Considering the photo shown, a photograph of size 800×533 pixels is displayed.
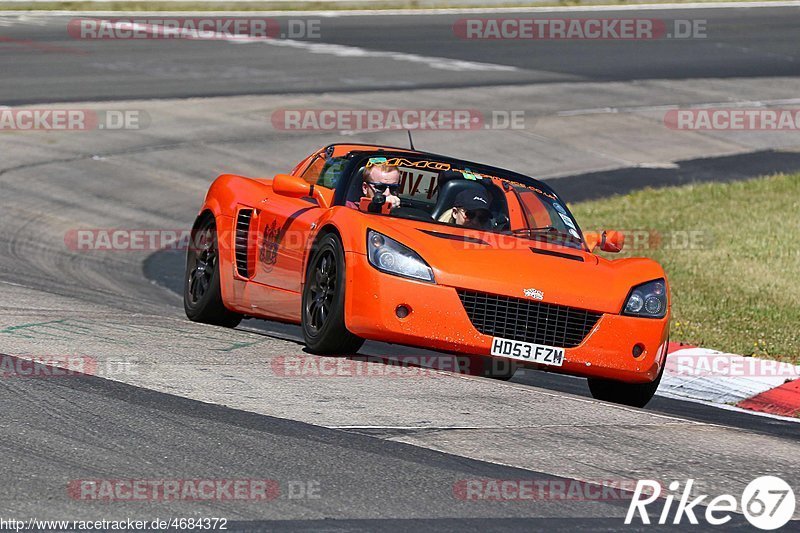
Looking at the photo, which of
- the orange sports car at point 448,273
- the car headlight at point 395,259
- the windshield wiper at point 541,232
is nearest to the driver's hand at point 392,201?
the orange sports car at point 448,273

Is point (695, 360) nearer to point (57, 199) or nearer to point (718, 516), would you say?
point (718, 516)

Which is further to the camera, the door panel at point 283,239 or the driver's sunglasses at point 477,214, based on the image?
the driver's sunglasses at point 477,214

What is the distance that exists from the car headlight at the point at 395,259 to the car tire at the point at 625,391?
1562 mm

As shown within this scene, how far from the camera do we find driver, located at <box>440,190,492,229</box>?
9.39 m

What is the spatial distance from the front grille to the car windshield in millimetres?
1084

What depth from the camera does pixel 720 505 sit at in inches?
234

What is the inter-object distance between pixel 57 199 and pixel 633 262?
9086mm

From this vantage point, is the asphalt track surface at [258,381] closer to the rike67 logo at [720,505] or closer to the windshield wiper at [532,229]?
the rike67 logo at [720,505]

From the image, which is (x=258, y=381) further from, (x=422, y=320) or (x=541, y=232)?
(x=541, y=232)

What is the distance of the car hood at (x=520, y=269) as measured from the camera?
8.27 meters

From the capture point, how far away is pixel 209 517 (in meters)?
5.28

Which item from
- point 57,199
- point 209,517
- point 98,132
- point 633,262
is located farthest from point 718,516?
point 98,132

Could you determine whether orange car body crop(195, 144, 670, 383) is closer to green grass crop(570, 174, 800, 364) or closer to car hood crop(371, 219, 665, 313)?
A: car hood crop(371, 219, 665, 313)

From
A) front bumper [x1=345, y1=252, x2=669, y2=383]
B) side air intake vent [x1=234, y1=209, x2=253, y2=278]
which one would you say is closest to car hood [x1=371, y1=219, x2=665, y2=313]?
front bumper [x1=345, y1=252, x2=669, y2=383]
